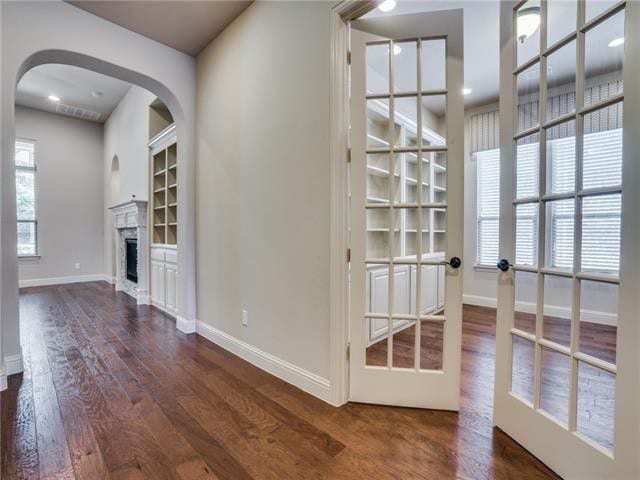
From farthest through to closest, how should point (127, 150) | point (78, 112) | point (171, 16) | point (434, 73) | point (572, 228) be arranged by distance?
point (78, 112) → point (127, 150) → point (171, 16) → point (434, 73) → point (572, 228)

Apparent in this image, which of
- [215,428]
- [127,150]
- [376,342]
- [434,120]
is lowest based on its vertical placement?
[215,428]

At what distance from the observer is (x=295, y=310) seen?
7.07 feet

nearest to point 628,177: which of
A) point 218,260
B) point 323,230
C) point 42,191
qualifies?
point 323,230

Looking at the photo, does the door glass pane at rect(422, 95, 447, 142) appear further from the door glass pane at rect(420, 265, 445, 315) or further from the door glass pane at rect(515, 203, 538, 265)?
the door glass pane at rect(420, 265, 445, 315)

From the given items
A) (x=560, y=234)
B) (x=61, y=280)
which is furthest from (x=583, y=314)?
(x=61, y=280)

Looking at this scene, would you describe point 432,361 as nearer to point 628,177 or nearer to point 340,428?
point 340,428

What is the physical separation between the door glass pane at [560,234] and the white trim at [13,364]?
3706 mm

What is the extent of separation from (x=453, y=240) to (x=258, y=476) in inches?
62.0

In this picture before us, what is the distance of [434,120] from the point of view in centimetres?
206

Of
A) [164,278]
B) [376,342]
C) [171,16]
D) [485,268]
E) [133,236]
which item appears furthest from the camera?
[133,236]

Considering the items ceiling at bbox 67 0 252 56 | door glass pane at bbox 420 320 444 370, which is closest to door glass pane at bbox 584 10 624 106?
door glass pane at bbox 420 320 444 370

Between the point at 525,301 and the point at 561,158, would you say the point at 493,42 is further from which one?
the point at 525,301

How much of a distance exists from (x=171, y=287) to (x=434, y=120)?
3635mm

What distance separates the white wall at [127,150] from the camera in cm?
479
